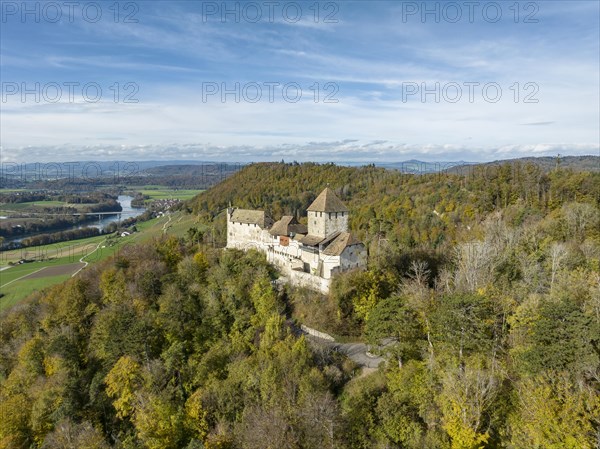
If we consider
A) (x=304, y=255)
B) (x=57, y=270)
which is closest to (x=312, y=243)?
(x=304, y=255)

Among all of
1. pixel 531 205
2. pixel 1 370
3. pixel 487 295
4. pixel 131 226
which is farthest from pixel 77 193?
pixel 487 295

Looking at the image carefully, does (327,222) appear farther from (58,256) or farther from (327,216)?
(58,256)

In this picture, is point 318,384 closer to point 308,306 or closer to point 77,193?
point 308,306

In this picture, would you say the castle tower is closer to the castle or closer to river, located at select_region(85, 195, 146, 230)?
the castle

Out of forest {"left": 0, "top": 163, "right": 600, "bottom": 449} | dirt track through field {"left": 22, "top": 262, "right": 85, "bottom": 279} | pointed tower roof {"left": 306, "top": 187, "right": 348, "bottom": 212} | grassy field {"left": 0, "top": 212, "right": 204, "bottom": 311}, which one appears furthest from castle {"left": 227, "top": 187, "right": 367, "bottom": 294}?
dirt track through field {"left": 22, "top": 262, "right": 85, "bottom": 279}

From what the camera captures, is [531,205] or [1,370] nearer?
[1,370]
